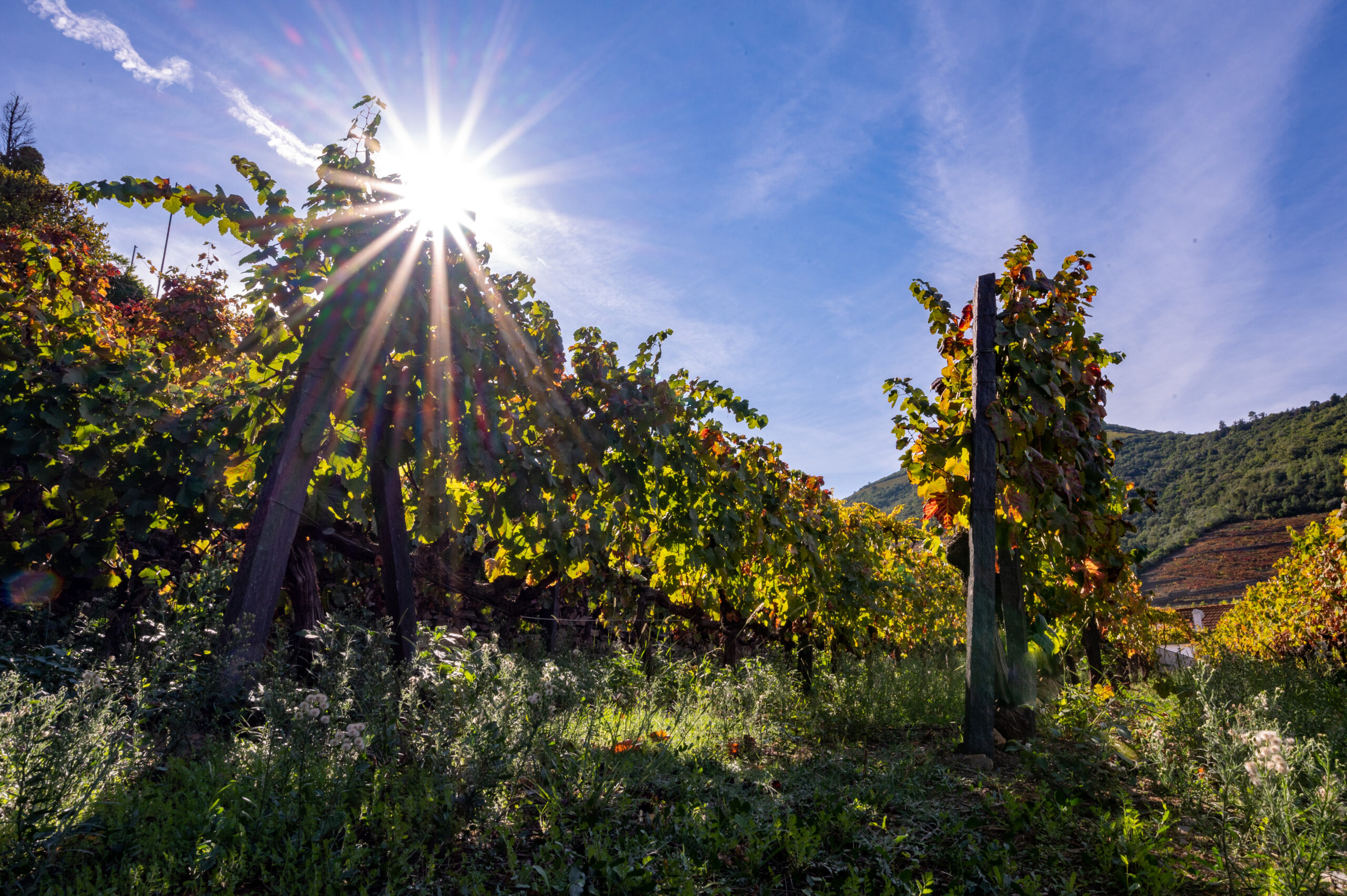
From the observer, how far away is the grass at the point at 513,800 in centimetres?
185

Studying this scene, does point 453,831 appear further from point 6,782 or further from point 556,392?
point 556,392

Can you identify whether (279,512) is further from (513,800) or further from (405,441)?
(513,800)

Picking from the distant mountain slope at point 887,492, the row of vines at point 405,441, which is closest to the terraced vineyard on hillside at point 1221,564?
the distant mountain slope at point 887,492

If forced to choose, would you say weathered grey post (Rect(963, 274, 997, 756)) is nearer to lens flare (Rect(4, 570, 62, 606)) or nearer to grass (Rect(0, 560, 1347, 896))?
grass (Rect(0, 560, 1347, 896))

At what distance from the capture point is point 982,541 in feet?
13.3

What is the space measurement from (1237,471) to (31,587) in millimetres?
89892

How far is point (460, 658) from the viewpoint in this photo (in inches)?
132

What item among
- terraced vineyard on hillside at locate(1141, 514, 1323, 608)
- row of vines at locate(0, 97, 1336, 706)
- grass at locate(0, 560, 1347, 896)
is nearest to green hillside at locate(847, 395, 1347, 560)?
terraced vineyard on hillside at locate(1141, 514, 1323, 608)

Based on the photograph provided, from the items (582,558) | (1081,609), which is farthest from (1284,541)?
(582,558)

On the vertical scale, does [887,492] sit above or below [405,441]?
above

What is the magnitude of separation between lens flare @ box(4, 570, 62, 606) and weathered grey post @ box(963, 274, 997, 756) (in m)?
5.60

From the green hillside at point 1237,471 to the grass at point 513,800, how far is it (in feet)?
172

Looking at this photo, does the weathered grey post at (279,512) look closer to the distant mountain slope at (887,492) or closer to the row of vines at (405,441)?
the row of vines at (405,441)

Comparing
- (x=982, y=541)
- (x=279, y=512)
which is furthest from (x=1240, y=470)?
(x=279, y=512)
